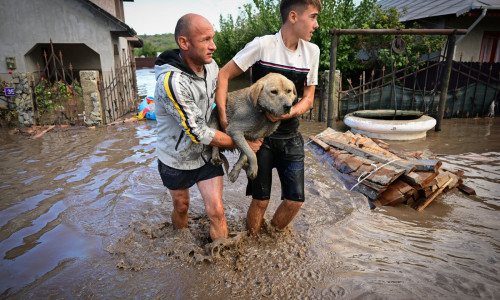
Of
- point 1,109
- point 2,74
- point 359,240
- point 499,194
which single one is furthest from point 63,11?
point 499,194

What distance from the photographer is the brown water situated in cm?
303

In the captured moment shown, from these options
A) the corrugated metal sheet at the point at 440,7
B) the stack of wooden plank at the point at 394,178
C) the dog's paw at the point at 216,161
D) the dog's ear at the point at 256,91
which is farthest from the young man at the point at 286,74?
the corrugated metal sheet at the point at 440,7

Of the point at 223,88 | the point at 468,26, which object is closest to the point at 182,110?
the point at 223,88

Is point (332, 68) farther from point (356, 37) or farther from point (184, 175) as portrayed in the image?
point (356, 37)

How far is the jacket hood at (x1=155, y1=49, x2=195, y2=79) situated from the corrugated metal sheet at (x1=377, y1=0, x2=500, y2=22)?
12853mm

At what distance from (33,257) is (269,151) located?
292 cm

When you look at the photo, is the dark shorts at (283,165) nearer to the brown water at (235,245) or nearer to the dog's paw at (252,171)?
the dog's paw at (252,171)

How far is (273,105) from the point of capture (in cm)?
286

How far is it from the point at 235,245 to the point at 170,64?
1979 millimetres

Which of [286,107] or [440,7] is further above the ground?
[440,7]

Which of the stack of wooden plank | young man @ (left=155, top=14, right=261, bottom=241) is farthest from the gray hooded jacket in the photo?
the stack of wooden plank

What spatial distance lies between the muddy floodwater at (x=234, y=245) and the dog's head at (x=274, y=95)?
Result: 1.51 meters

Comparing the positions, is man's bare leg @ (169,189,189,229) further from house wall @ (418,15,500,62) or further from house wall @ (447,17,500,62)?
house wall @ (447,17,500,62)

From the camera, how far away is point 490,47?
560 inches
